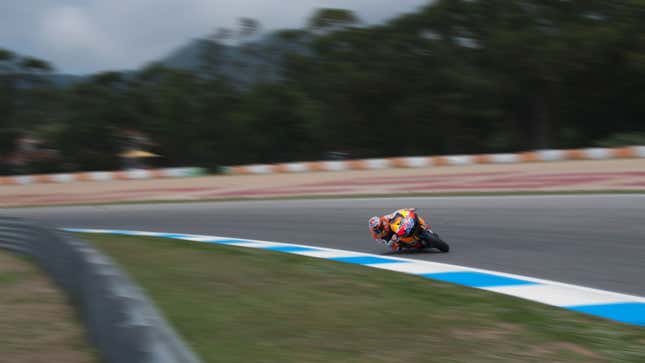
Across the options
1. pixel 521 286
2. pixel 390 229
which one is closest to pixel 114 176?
pixel 390 229

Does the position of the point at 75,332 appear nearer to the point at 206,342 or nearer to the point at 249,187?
the point at 206,342

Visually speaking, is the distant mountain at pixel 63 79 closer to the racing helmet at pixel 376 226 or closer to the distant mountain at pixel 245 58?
the distant mountain at pixel 245 58

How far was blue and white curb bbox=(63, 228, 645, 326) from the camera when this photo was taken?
5.16m

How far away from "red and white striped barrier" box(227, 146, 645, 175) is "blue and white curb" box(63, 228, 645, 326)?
18226mm

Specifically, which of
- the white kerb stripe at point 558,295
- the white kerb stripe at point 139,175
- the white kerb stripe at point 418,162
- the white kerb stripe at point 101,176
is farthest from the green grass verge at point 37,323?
the white kerb stripe at point 101,176

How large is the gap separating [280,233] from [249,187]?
11.7 meters

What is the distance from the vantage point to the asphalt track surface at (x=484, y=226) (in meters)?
7.05

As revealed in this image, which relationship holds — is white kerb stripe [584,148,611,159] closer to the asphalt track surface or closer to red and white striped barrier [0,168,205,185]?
the asphalt track surface

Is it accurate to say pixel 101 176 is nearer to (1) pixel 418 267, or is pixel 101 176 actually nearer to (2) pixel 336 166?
(2) pixel 336 166

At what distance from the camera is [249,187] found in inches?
906

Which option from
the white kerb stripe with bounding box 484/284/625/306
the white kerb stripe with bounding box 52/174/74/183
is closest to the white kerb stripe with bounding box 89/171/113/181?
A: the white kerb stripe with bounding box 52/174/74/183

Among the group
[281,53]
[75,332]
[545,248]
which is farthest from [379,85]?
[75,332]

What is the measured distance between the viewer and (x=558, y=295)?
570cm

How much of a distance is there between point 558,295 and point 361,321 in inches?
66.4
